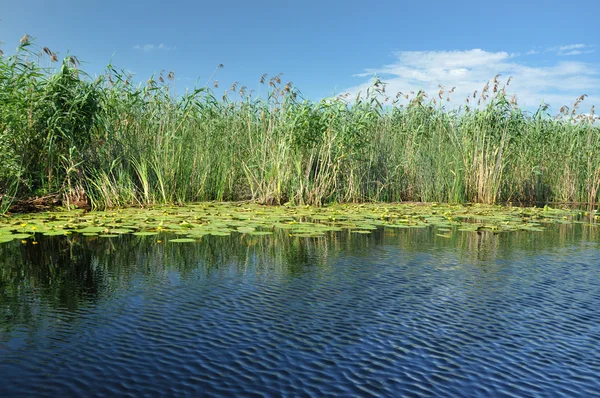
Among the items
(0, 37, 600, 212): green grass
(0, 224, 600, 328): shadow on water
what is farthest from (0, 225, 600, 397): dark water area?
(0, 37, 600, 212): green grass

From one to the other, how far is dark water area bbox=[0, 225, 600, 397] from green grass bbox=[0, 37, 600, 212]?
3384 mm

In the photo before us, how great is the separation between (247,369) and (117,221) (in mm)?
5089

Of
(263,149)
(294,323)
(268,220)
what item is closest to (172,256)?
(294,323)

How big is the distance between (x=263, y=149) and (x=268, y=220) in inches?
104

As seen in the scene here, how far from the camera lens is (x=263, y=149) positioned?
968 cm

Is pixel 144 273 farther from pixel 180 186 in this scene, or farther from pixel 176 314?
pixel 180 186

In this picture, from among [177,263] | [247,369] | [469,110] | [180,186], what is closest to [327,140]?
[180,186]

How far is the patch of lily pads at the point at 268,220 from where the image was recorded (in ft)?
20.2

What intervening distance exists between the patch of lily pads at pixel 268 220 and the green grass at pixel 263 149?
2.27ft

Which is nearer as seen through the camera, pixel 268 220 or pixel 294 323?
pixel 294 323

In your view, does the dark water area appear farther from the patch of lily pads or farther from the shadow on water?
the patch of lily pads

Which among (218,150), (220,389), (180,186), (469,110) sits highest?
(469,110)

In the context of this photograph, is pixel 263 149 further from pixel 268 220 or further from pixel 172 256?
pixel 172 256

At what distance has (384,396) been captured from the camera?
2.05 m
